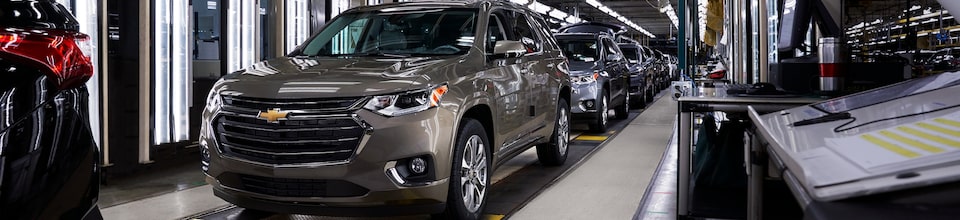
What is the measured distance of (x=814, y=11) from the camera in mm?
3496

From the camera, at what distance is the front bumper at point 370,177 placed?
3.23 metres

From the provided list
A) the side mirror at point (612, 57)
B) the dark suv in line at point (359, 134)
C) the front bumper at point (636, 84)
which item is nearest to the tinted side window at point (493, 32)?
the dark suv in line at point (359, 134)

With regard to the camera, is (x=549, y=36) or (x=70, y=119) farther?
(x=549, y=36)

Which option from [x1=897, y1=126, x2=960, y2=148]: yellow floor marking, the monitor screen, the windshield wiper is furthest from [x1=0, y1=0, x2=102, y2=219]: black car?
the monitor screen

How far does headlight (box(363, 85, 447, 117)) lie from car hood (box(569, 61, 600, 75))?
499 cm

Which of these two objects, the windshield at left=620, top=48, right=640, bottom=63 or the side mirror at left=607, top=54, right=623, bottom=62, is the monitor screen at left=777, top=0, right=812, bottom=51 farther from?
the windshield at left=620, top=48, right=640, bottom=63

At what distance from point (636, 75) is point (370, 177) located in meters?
9.26

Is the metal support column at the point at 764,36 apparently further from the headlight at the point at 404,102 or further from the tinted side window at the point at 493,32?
the headlight at the point at 404,102

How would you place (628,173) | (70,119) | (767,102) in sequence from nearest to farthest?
1. (70,119)
2. (767,102)
3. (628,173)

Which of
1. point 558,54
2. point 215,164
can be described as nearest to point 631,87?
point 558,54

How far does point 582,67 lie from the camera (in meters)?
8.41

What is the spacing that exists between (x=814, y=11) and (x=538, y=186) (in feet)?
7.52

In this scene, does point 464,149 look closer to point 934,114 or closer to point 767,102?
point 767,102

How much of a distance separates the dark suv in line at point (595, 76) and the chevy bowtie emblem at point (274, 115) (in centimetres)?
486
